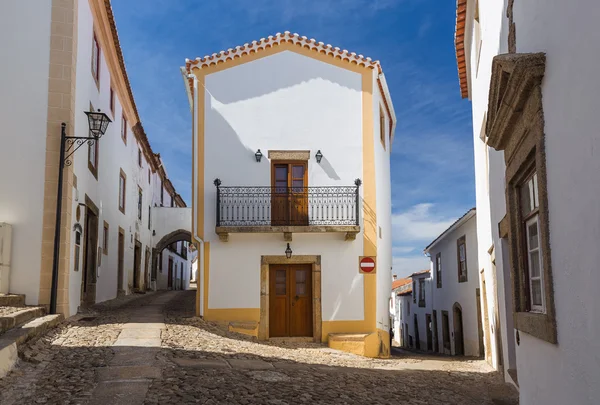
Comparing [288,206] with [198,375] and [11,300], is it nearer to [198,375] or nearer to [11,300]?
[11,300]

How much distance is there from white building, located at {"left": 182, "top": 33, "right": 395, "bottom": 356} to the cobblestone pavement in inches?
88.9

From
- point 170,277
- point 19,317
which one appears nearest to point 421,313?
point 170,277

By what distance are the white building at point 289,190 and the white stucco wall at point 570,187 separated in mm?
8598

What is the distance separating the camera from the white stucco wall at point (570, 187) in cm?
314

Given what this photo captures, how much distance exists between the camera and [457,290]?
63.4 feet

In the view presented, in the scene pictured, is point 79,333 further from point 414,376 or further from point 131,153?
point 131,153

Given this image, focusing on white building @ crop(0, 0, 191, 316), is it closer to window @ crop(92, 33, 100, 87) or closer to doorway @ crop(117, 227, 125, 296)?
window @ crop(92, 33, 100, 87)

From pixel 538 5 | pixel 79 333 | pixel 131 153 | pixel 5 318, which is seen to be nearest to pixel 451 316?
pixel 131 153

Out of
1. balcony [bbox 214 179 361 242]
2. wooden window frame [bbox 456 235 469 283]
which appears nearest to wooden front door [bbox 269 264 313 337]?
balcony [bbox 214 179 361 242]

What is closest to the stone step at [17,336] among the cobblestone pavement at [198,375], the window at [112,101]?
the cobblestone pavement at [198,375]

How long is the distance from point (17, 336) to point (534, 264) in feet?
19.5

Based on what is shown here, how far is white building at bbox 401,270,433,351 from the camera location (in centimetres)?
2591

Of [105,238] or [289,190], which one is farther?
[105,238]

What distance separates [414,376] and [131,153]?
13.8 m
